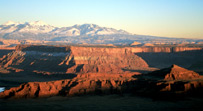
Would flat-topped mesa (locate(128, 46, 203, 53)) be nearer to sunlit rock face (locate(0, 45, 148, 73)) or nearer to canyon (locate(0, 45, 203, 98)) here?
canyon (locate(0, 45, 203, 98))

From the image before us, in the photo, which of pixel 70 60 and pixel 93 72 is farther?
pixel 70 60

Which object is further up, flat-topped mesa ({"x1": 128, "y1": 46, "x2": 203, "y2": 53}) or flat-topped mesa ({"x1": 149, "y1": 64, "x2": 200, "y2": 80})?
flat-topped mesa ({"x1": 149, "y1": 64, "x2": 200, "y2": 80})

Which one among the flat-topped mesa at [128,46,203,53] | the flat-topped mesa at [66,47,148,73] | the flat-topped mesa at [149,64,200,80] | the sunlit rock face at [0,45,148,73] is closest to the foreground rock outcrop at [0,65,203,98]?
the flat-topped mesa at [149,64,200,80]

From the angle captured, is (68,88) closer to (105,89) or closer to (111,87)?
(105,89)

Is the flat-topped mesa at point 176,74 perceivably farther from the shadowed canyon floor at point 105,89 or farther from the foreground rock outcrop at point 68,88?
the foreground rock outcrop at point 68,88

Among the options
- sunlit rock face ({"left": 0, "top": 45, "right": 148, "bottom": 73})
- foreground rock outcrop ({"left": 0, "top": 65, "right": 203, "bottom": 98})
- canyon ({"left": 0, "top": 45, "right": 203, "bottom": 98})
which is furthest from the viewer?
sunlit rock face ({"left": 0, "top": 45, "right": 148, "bottom": 73})

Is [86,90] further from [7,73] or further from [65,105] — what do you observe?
[7,73]

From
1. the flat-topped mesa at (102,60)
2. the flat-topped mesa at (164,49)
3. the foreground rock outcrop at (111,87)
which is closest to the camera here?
the foreground rock outcrop at (111,87)

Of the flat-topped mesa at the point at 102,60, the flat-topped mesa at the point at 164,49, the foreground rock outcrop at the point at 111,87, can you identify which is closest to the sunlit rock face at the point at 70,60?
the flat-topped mesa at the point at 102,60

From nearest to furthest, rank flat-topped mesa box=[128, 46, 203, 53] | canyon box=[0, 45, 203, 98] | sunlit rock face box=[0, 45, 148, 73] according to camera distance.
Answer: canyon box=[0, 45, 203, 98], sunlit rock face box=[0, 45, 148, 73], flat-topped mesa box=[128, 46, 203, 53]

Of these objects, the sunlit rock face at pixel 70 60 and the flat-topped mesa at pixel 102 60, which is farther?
the sunlit rock face at pixel 70 60

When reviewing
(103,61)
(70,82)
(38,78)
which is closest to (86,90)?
(70,82)

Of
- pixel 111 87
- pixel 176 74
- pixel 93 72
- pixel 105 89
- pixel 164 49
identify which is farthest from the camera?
pixel 164 49

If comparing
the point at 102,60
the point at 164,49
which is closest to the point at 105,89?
the point at 102,60
